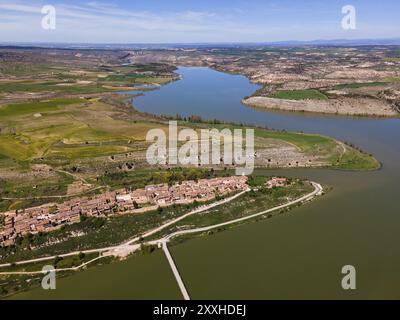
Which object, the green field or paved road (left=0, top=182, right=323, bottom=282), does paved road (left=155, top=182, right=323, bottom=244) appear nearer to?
paved road (left=0, top=182, right=323, bottom=282)

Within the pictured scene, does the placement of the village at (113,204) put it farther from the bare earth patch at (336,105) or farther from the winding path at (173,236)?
the bare earth patch at (336,105)

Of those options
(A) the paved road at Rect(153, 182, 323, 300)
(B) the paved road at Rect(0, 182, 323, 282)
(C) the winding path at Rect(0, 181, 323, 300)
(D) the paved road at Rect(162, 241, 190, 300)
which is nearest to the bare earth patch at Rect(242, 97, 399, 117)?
(A) the paved road at Rect(153, 182, 323, 300)

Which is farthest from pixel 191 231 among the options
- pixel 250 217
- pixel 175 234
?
pixel 250 217

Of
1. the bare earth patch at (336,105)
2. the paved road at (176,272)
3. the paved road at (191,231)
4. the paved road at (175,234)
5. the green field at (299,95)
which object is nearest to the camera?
the paved road at (176,272)

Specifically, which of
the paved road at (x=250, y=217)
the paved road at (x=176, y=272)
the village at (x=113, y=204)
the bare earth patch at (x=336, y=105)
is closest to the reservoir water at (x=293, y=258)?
the paved road at (x=176, y=272)

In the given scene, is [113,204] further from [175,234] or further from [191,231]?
[191,231]

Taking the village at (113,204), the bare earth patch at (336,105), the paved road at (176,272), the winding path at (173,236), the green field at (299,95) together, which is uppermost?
the green field at (299,95)
